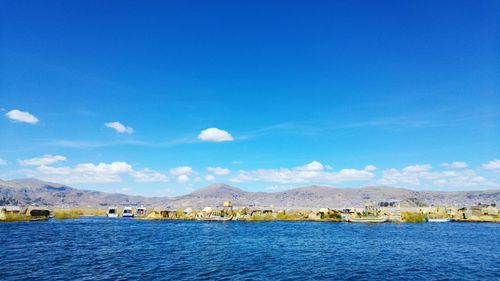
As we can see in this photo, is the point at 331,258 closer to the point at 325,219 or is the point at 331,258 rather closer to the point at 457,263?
the point at 457,263

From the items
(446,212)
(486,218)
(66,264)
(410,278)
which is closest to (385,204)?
(446,212)

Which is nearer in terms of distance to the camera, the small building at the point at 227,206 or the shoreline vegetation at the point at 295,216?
the shoreline vegetation at the point at 295,216

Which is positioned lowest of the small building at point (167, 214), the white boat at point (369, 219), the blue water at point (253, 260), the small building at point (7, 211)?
the blue water at point (253, 260)

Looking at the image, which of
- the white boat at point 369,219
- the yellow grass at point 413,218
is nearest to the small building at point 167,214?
the white boat at point 369,219

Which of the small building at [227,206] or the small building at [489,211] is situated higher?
the small building at [227,206]

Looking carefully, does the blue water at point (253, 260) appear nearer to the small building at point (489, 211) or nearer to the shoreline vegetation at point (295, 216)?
the shoreline vegetation at point (295, 216)

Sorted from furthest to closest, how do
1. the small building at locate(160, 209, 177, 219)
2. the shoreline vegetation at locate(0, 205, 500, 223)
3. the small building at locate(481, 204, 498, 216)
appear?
the small building at locate(160, 209, 177, 219) < the small building at locate(481, 204, 498, 216) < the shoreline vegetation at locate(0, 205, 500, 223)

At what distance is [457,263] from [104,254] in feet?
171

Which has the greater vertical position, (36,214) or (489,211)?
(36,214)

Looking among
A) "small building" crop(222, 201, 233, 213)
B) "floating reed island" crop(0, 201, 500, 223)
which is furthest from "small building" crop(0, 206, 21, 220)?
"small building" crop(222, 201, 233, 213)

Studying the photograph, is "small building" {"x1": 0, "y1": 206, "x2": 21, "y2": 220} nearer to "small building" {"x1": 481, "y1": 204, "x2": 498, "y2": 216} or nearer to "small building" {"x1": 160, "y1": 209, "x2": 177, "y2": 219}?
"small building" {"x1": 160, "y1": 209, "x2": 177, "y2": 219}

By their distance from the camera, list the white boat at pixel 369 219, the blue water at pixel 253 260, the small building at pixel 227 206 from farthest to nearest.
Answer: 1. the small building at pixel 227 206
2. the white boat at pixel 369 219
3. the blue water at pixel 253 260

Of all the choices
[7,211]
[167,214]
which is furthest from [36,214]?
[167,214]

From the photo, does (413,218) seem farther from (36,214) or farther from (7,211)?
(7,211)
